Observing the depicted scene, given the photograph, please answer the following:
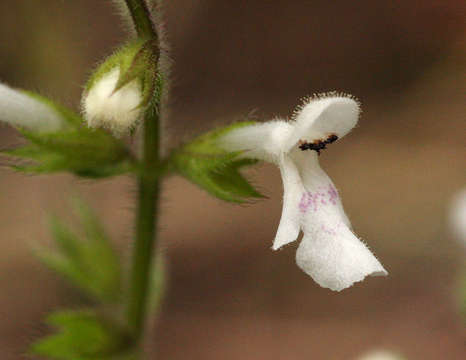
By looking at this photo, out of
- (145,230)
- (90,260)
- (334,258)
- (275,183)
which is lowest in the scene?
(334,258)

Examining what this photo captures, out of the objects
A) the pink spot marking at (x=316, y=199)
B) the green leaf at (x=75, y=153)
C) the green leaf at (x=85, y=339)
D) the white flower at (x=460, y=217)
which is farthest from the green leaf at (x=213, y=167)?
the white flower at (x=460, y=217)

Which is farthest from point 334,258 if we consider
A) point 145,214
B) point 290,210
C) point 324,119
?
point 145,214

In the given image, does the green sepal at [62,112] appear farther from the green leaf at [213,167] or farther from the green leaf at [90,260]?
the green leaf at [90,260]

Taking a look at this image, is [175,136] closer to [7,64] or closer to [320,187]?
[7,64]

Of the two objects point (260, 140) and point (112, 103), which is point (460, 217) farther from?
point (112, 103)

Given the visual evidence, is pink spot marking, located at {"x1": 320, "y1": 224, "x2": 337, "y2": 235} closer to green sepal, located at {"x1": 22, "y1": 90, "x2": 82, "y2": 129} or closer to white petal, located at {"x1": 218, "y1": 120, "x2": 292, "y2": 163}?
white petal, located at {"x1": 218, "y1": 120, "x2": 292, "y2": 163}

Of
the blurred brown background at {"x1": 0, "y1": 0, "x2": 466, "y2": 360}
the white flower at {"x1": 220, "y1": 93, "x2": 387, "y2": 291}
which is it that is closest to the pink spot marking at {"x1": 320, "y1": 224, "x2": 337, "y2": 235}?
the white flower at {"x1": 220, "y1": 93, "x2": 387, "y2": 291}
